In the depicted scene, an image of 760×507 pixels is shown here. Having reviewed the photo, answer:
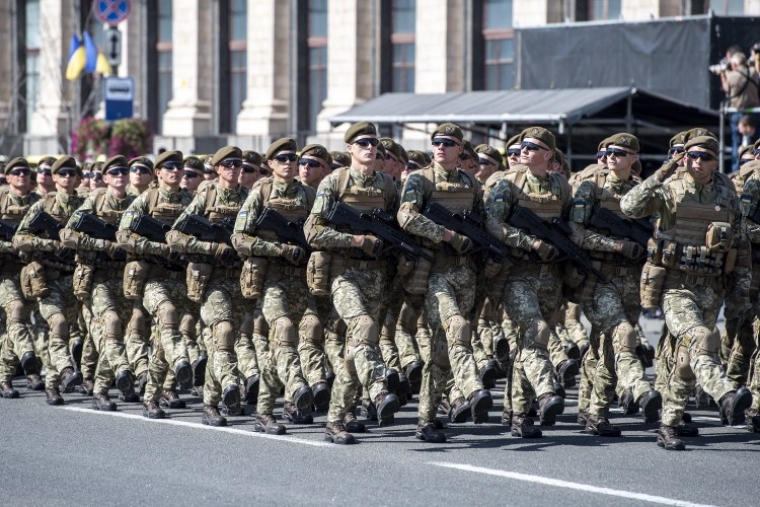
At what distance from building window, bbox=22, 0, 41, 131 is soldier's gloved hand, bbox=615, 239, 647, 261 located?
34164 millimetres

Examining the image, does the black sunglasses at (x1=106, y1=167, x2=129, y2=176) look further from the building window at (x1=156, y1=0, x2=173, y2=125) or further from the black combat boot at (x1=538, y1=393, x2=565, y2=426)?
the building window at (x1=156, y1=0, x2=173, y2=125)

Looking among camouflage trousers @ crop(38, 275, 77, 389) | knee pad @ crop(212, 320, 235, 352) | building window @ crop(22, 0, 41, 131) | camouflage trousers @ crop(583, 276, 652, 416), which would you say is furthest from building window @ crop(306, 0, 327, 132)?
camouflage trousers @ crop(583, 276, 652, 416)

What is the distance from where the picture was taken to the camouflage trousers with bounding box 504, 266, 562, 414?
10.3 metres

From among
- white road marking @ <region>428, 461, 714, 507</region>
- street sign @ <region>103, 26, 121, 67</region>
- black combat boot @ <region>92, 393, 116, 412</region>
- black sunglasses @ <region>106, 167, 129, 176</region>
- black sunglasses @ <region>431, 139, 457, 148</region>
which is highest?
street sign @ <region>103, 26, 121, 67</region>

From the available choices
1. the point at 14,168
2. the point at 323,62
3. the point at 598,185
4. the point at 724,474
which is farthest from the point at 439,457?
the point at 323,62

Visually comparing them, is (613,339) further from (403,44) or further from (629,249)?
(403,44)

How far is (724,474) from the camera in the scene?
29.9ft

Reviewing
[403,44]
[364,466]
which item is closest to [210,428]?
[364,466]

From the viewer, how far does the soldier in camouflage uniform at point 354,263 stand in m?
10.3

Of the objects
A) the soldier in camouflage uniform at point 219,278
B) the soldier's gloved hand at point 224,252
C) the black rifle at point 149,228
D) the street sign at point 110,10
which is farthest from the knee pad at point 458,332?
the street sign at point 110,10

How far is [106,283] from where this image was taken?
12.8m

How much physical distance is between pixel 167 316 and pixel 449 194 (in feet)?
8.70

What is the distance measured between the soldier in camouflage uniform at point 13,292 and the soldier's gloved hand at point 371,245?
4188 millimetres

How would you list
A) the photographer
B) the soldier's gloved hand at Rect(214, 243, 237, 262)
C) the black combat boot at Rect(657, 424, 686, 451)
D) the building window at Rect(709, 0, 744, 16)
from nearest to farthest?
the black combat boot at Rect(657, 424, 686, 451) < the soldier's gloved hand at Rect(214, 243, 237, 262) < the photographer < the building window at Rect(709, 0, 744, 16)
